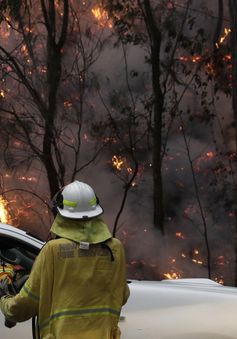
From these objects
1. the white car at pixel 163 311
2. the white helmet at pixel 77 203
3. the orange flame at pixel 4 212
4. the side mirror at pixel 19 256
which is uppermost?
the orange flame at pixel 4 212

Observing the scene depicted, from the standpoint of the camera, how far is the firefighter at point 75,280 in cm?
252

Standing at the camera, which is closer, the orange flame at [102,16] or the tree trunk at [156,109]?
the tree trunk at [156,109]

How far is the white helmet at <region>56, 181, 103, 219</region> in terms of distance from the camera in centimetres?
261

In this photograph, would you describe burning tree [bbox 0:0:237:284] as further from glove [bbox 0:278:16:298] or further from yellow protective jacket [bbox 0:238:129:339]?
yellow protective jacket [bbox 0:238:129:339]

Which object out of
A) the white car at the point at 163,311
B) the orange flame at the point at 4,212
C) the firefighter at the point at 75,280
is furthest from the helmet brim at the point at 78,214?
the orange flame at the point at 4,212

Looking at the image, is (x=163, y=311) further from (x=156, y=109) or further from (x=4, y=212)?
(x=4, y=212)

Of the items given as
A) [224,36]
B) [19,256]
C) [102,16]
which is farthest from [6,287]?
[224,36]

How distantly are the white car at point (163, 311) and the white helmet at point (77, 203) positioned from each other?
84 cm

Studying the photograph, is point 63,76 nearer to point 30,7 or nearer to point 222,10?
point 30,7

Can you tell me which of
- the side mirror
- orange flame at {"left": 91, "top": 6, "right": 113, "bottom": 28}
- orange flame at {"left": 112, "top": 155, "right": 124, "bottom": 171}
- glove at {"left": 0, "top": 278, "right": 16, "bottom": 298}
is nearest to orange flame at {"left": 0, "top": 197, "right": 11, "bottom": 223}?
orange flame at {"left": 112, "top": 155, "right": 124, "bottom": 171}

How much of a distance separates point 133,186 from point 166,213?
2.54 feet

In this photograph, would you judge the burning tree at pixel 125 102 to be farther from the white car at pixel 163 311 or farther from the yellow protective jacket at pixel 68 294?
the yellow protective jacket at pixel 68 294

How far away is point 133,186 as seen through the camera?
10.9 meters

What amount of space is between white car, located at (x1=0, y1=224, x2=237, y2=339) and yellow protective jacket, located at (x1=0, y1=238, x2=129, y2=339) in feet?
2.65
